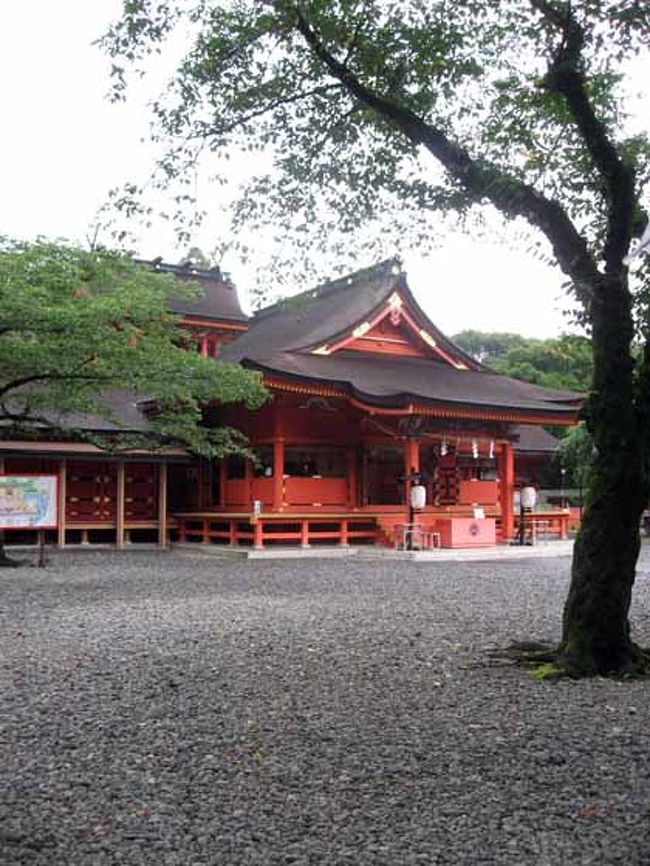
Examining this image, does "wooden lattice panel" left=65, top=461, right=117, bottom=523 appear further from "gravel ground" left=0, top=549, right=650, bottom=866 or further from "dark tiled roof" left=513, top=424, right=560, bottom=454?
"dark tiled roof" left=513, top=424, right=560, bottom=454

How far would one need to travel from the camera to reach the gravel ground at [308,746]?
3.54m

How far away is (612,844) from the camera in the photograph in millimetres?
3443

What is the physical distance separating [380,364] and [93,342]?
9.67 meters

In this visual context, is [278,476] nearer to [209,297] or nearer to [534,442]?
[209,297]

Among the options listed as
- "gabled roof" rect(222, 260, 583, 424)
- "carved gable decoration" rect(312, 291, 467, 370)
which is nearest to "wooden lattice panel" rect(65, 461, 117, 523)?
"gabled roof" rect(222, 260, 583, 424)

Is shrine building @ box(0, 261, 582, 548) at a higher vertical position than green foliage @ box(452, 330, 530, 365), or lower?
lower

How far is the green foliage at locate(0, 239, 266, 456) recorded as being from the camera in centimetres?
1335

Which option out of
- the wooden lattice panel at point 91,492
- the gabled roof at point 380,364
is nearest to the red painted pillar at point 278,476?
the gabled roof at point 380,364

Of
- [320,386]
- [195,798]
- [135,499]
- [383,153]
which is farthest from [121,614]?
[135,499]

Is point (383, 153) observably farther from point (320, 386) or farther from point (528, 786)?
point (320, 386)

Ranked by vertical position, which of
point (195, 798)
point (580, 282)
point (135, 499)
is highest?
point (580, 282)

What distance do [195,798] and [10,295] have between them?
10315 millimetres

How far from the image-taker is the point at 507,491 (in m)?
22.0

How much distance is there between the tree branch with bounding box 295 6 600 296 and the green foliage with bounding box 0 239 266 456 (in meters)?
7.07
